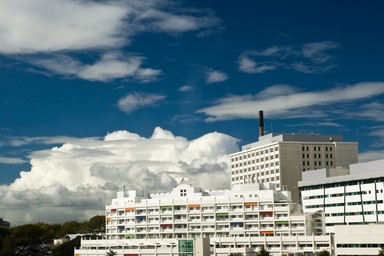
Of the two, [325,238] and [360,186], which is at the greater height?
[360,186]

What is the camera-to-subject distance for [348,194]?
18362 cm

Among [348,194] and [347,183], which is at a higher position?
[347,183]

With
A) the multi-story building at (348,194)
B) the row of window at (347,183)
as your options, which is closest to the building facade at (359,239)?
the multi-story building at (348,194)

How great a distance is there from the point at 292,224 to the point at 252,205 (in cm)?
1615

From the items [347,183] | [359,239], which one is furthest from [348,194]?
[359,239]

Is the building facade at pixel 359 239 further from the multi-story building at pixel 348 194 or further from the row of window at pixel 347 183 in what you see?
the row of window at pixel 347 183

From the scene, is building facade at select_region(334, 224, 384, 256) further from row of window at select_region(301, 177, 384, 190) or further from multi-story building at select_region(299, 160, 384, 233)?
row of window at select_region(301, 177, 384, 190)

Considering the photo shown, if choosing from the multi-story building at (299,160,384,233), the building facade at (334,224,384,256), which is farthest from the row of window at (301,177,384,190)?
the building facade at (334,224,384,256)

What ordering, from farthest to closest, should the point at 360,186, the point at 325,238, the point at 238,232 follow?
the point at 238,232 < the point at 360,186 < the point at 325,238

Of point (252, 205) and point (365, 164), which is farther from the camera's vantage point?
point (252, 205)

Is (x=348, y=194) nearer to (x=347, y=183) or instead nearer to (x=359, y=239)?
(x=347, y=183)

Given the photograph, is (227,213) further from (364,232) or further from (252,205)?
(364,232)

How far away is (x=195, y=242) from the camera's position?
183750 mm

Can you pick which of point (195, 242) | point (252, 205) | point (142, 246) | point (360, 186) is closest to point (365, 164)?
Answer: point (360, 186)
